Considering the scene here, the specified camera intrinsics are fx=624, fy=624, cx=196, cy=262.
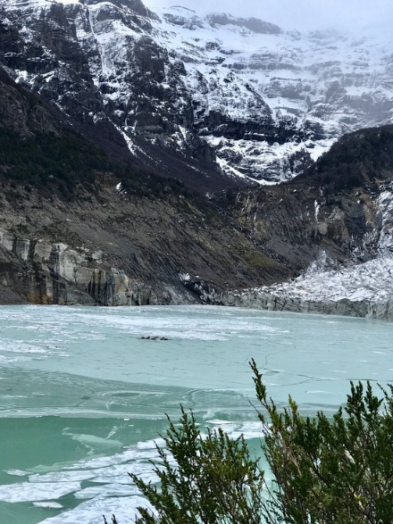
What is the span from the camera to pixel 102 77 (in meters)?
136

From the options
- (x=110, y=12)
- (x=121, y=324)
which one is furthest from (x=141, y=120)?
(x=121, y=324)

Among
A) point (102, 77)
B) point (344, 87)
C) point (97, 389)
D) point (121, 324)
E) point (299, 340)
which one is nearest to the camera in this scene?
point (97, 389)

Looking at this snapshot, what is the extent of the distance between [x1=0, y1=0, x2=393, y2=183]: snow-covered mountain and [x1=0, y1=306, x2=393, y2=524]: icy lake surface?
9234cm

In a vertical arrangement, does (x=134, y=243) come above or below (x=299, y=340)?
above

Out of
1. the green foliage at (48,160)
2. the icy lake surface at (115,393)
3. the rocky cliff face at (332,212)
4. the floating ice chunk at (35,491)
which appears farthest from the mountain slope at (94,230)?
the floating ice chunk at (35,491)

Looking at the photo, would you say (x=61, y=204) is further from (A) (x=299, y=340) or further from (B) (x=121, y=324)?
(A) (x=299, y=340)

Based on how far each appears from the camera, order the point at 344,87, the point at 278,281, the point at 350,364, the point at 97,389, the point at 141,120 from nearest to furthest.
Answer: the point at 97,389, the point at 350,364, the point at 278,281, the point at 141,120, the point at 344,87

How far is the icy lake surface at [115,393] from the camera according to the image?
19.1 ft

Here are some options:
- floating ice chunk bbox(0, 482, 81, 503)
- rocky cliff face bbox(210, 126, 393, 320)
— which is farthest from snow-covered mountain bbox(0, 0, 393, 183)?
floating ice chunk bbox(0, 482, 81, 503)

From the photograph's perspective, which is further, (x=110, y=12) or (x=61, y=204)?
(x=110, y=12)

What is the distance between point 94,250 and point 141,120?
85.1 meters

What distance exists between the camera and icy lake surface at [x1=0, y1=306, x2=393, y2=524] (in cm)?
582

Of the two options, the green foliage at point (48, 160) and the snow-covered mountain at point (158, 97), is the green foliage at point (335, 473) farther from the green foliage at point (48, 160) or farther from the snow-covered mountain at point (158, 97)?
the snow-covered mountain at point (158, 97)

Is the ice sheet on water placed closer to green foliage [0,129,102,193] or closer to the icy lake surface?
the icy lake surface
